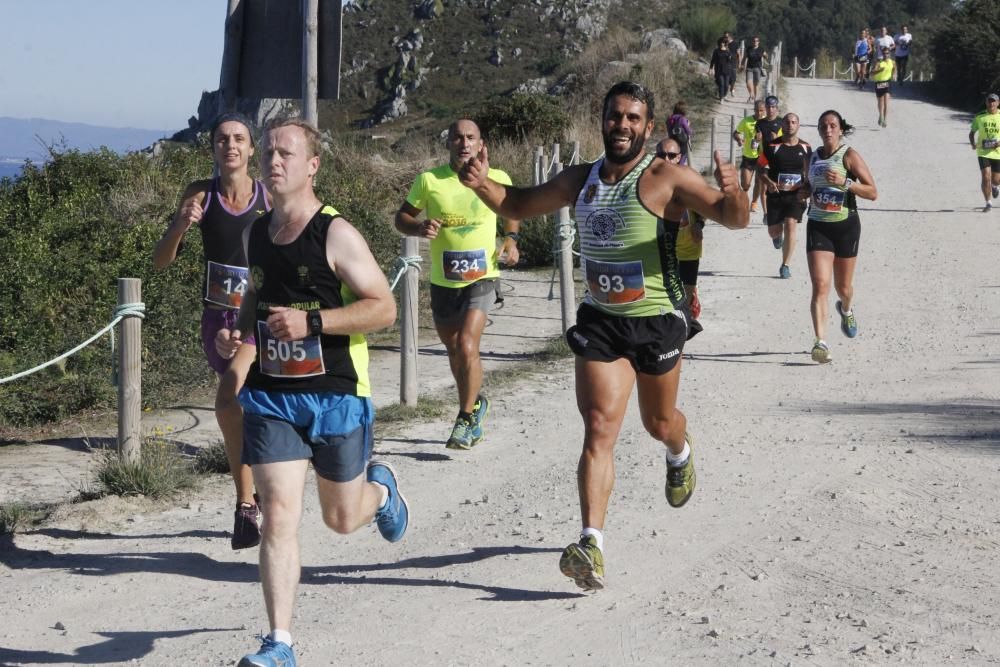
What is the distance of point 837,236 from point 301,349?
7.13 metres

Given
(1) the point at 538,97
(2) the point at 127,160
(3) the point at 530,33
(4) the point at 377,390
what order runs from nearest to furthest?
(4) the point at 377,390
(2) the point at 127,160
(1) the point at 538,97
(3) the point at 530,33

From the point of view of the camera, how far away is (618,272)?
544 centimetres

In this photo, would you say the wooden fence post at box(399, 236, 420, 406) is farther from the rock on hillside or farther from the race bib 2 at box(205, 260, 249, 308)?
the rock on hillside

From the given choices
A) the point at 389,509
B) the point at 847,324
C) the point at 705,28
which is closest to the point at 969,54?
the point at 705,28

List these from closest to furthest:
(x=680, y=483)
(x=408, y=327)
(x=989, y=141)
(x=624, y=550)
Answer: (x=624, y=550) → (x=680, y=483) → (x=408, y=327) → (x=989, y=141)

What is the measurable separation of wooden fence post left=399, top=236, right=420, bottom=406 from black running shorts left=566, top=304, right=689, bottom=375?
3.62 m

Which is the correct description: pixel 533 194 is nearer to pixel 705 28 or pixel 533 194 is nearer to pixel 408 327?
pixel 408 327

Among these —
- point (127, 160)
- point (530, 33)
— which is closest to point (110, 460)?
point (127, 160)

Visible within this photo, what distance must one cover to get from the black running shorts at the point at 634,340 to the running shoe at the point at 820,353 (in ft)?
17.8

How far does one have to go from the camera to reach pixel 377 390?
33.7 feet

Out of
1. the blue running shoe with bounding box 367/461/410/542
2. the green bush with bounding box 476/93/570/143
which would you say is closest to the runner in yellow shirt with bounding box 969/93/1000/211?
the green bush with bounding box 476/93/570/143

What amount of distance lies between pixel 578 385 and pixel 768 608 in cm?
124

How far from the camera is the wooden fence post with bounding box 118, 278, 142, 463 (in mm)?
6883

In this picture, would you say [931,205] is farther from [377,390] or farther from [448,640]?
[448,640]
